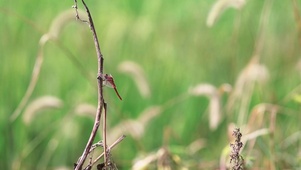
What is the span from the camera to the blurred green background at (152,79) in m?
3.24

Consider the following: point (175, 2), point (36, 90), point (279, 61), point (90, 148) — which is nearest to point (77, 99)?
point (36, 90)

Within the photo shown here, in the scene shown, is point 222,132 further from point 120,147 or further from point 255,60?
point 255,60

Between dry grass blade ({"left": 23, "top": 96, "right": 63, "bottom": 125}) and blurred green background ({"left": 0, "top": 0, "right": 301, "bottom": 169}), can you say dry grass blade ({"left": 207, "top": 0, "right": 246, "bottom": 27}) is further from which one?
dry grass blade ({"left": 23, "top": 96, "right": 63, "bottom": 125})

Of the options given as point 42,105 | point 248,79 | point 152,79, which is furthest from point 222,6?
point 152,79

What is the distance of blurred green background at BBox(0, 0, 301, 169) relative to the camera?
3240mm

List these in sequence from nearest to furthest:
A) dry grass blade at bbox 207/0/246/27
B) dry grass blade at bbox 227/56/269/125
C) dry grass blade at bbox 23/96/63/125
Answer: dry grass blade at bbox 23/96/63/125 < dry grass blade at bbox 207/0/246/27 < dry grass blade at bbox 227/56/269/125

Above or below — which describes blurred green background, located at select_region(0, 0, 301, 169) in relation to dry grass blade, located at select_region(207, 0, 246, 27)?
above

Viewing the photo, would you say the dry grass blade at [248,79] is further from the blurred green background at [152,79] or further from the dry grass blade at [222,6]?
the dry grass blade at [222,6]

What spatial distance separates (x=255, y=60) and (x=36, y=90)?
1423 millimetres

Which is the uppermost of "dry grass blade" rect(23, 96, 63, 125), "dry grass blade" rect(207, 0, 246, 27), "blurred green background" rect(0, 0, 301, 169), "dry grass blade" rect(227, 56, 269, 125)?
"blurred green background" rect(0, 0, 301, 169)

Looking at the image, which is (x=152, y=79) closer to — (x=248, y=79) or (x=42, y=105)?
(x=248, y=79)

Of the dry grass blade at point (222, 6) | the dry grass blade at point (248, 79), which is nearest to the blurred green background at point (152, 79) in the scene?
the dry grass blade at point (248, 79)

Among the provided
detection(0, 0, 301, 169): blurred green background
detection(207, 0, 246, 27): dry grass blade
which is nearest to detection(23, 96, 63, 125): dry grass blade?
→ detection(0, 0, 301, 169): blurred green background

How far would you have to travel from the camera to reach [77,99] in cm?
388
